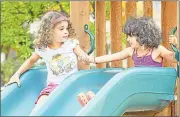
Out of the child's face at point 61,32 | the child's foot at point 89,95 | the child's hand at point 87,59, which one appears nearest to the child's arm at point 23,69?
the child's face at point 61,32

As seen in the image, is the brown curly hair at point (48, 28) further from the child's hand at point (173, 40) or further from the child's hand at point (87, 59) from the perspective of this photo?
the child's hand at point (173, 40)

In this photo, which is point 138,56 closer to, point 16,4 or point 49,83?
point 49,83

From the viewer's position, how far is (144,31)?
2.98 metres

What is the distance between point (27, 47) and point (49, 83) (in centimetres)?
268

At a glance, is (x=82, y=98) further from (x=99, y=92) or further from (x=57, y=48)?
(x=57, y=48)

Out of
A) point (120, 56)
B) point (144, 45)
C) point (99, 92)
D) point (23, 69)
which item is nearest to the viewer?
point (99, 92)

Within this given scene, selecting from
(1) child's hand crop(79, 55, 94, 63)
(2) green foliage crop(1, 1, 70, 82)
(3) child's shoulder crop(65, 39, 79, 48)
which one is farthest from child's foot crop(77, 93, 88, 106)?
(2) green foliage crop(1, 1, 70, 82)

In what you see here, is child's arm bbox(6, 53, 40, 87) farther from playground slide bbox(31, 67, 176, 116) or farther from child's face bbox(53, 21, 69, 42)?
playground slide bbox(31, 67, 176, 116)

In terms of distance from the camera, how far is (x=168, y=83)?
9.09 feet

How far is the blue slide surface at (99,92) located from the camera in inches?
98.7

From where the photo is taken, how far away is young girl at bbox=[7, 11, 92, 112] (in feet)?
10.2

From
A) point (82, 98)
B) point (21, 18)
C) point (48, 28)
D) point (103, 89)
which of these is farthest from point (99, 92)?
point (21, 18)

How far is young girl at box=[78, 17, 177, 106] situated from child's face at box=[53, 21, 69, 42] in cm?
24

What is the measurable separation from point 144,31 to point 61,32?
21.7 inches
